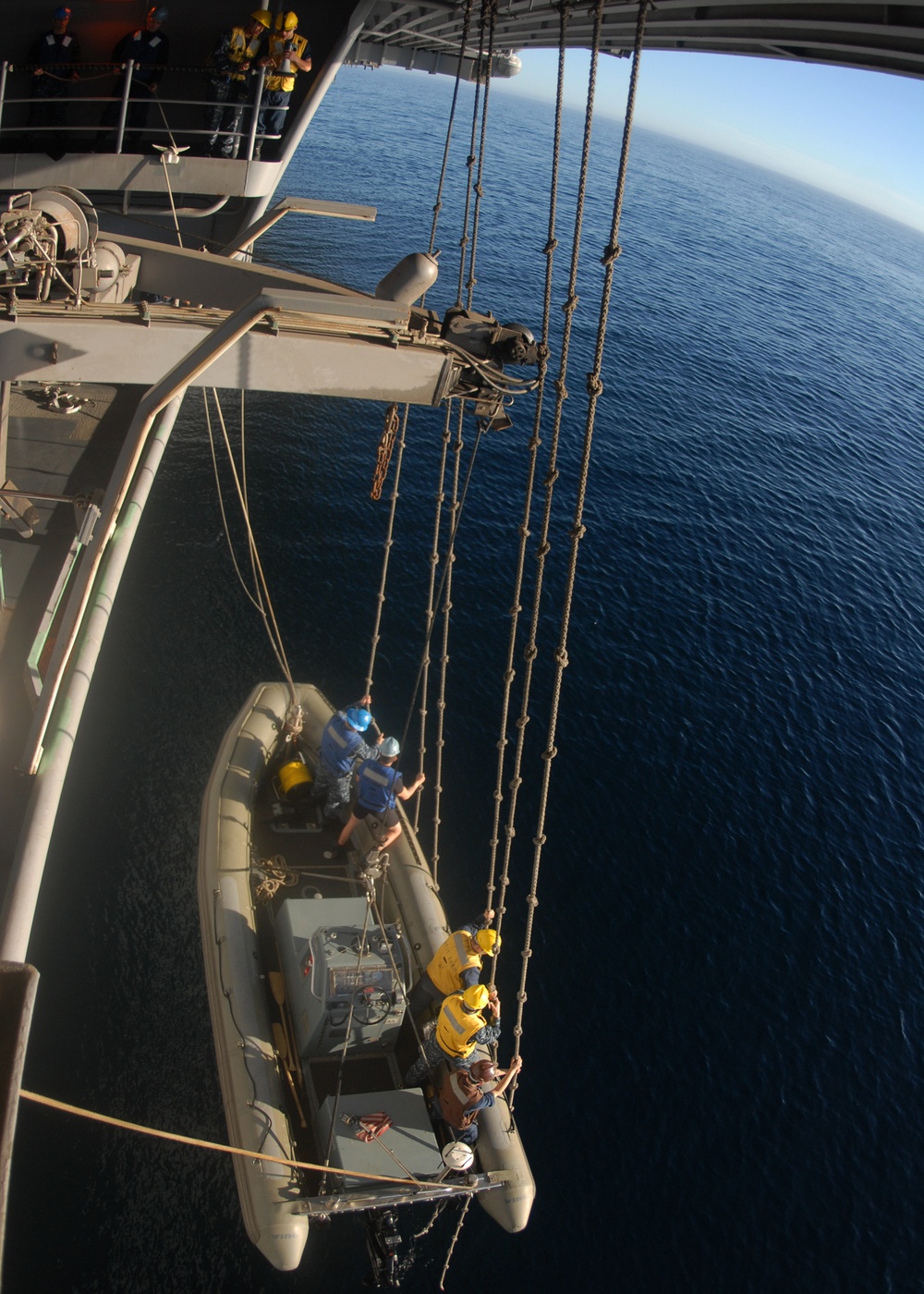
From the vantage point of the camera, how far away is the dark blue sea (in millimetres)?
11500

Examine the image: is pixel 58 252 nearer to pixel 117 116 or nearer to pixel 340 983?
pixel 117 116

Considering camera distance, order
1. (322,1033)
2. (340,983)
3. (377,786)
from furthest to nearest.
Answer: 1. (377,786)
2. (322,1033)
3. (340,983)

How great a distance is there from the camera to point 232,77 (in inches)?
606

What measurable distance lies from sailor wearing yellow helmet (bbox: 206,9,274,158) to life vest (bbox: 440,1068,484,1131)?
47.6ft

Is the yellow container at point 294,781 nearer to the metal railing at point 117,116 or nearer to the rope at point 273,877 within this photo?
the rope at point 273,877

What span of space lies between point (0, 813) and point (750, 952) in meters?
12.8


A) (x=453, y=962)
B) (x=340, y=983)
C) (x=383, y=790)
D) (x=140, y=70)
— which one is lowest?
(x=340, y=983)

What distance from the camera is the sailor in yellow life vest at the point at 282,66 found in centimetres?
1477

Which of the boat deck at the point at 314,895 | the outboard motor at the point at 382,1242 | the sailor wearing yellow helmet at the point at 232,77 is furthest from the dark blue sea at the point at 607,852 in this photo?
the sailor wearing yellow helmet at the point at 232,77

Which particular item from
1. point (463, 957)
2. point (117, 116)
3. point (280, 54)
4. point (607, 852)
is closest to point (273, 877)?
point (463, 957)

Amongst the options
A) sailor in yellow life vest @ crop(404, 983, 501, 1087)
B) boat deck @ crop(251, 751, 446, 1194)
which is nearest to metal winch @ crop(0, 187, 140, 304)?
boat deck @ crop(251, 751, 446, 1194)

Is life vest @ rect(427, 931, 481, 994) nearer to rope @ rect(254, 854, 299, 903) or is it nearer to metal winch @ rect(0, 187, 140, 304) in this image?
rope @ rect(254, 854, 299, 903)

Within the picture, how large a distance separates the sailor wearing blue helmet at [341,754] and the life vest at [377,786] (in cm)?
34

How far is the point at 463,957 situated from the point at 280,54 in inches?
584
